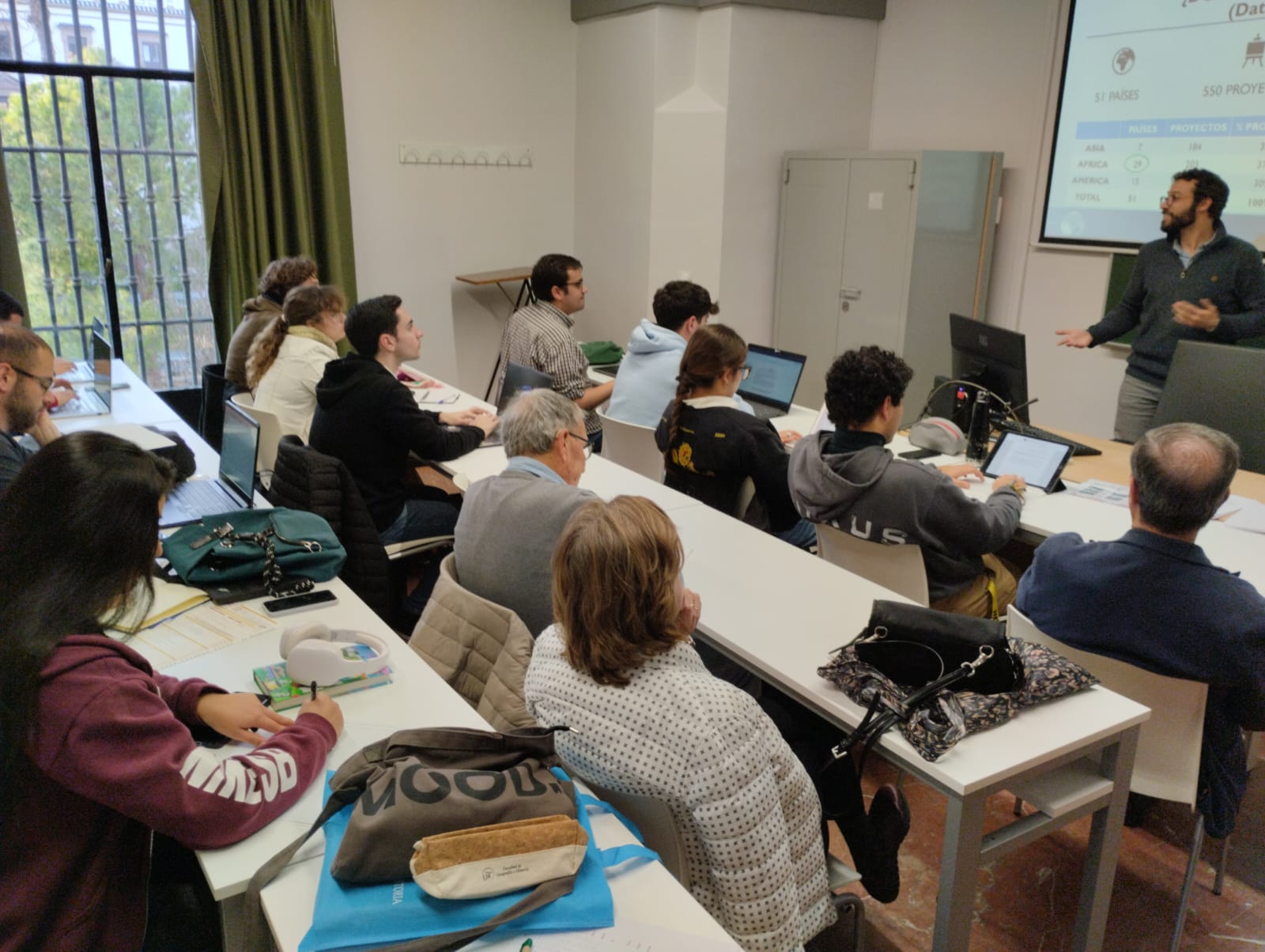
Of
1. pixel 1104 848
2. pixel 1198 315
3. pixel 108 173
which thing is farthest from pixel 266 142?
pixel 1104 848

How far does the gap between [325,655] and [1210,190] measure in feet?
12.1

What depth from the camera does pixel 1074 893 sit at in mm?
2244

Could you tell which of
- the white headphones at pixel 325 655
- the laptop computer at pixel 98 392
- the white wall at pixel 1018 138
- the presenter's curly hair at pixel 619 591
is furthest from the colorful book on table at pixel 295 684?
the white wall at pixel 1018 138

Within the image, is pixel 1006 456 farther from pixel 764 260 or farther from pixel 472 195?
pixel 472 195

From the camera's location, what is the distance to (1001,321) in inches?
207

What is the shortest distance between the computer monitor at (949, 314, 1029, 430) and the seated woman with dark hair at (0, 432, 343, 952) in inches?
104

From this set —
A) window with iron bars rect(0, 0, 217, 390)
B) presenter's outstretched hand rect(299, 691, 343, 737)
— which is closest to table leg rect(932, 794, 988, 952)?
presenter's outstretched hand rect(299, 691, 343, 737)

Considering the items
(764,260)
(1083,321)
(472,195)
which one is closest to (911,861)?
(1083,321)

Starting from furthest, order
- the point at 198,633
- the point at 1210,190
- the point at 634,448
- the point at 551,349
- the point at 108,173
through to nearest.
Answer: the point at 108,173
the point at 551,349
the point at 1210,190
the point at 634,448
the point at 198,633

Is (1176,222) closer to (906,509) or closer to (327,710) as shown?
(906,509)

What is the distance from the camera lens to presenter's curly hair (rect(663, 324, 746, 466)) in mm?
2857

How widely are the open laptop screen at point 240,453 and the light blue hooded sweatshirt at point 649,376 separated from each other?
1.35m

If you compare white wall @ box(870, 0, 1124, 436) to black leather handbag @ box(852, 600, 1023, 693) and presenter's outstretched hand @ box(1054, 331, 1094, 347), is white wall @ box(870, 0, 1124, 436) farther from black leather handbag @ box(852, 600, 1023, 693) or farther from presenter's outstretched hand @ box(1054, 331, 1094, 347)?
black leather handbag @ box(852, 600, 1023, 693)

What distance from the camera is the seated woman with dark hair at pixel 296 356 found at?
3.52 metres
